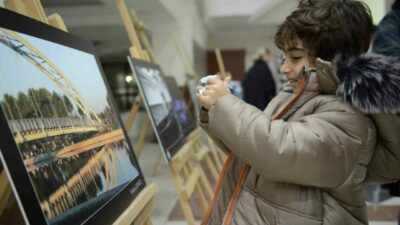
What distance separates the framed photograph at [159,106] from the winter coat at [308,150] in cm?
72

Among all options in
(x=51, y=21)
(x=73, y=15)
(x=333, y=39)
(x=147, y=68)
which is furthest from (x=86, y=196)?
(x=73, y=15)

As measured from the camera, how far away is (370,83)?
758mm

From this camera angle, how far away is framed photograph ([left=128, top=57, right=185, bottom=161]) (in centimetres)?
153

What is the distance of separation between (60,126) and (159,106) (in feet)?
3.37

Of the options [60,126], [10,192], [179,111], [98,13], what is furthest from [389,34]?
[98,13]

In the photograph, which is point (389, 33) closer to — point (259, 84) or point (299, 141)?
point (299, 141)

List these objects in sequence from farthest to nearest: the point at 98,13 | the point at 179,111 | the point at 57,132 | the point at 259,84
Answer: the point at 98,13 < the point at 259,84 < the point at 179,111 < the point at 57,132

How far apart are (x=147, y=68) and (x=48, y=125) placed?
1.15 m

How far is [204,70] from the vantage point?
11.1 meters

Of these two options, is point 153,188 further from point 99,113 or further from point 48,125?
point 48,125

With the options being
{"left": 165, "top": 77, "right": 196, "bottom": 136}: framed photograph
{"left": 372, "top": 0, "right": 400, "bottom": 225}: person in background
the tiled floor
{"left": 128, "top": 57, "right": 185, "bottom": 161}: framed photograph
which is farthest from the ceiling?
{"left": 372, "top": 0, "right": 400, "bottom": 225}: person in background

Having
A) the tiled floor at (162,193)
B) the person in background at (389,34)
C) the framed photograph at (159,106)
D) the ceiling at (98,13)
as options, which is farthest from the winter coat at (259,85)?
the person in background at (389,34)

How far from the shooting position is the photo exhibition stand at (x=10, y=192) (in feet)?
2.65

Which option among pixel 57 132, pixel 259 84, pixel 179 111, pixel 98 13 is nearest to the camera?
pixel 57 132
